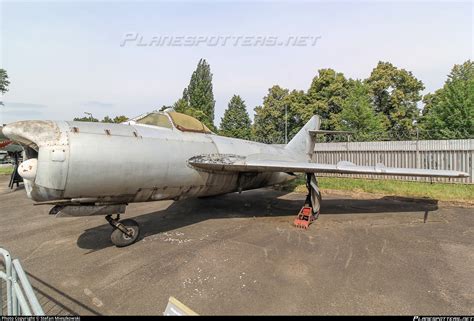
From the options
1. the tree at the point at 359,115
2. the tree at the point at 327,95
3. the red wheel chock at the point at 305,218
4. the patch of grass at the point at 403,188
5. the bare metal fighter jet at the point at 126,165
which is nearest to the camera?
the bare metal fighter jet at the point at 126,165

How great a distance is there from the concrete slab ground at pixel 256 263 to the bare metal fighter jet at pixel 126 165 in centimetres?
117

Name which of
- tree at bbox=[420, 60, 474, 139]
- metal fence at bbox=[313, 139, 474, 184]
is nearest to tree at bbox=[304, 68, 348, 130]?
tree at bbox=[420, 60, 474, 139]

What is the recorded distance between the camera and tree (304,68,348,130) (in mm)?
38438

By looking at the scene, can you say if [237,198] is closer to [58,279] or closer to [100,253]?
[100,253]

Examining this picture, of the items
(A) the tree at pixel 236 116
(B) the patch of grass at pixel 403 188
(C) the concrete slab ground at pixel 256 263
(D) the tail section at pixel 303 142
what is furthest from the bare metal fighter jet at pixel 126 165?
(A) the tree at pixel 236 116

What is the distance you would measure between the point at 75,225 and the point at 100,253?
328cm

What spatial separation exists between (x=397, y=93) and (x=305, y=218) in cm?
3581

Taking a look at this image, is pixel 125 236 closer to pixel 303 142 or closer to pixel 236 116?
pixel 303 142

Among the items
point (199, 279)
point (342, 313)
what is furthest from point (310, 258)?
point (199, 279)

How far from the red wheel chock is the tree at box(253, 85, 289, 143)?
40747 mm

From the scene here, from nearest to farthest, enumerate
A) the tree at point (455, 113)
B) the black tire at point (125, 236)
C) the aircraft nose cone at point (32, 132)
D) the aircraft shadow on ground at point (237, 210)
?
the aircraft nose cone at point (32, 132) < the black tire at point (125, 236) < the aircraft shadow on ground at point (237, 210) < the tree at point (455, 113)

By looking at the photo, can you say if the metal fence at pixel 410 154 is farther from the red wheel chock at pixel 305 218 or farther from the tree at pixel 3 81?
the tree at pixel 3 81

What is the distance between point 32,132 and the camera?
16.9 feet

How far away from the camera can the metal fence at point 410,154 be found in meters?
14.5
